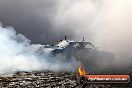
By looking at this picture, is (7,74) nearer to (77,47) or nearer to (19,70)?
(19,70)

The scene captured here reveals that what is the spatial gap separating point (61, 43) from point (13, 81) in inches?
284

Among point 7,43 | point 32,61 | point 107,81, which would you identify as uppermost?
point 7,43

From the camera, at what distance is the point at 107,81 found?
591cm

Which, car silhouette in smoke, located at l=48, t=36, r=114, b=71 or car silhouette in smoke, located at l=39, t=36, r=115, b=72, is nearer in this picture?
car silhouette in smoke, located at l=39, t=36, r=115, b=72

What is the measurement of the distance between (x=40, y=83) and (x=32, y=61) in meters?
5.01

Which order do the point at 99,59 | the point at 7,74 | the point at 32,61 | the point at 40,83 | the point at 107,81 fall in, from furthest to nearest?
the point at 99,59 → the point at 32,61 → the point at 7,74 → the point at 40,83 → the point at 107,81

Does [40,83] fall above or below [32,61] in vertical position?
below

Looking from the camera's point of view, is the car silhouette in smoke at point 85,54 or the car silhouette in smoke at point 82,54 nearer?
the car silhouette in smoke at point 82,54

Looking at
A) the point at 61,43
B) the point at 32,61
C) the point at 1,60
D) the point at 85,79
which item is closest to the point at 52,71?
the point at 32,61

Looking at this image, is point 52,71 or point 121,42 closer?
point 52,71

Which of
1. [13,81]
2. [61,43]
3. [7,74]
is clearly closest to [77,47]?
[61,43]

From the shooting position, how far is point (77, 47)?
17812 millimetres

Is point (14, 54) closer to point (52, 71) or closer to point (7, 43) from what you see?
point (7, 43)

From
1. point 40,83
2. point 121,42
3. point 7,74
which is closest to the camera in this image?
point 40,83
